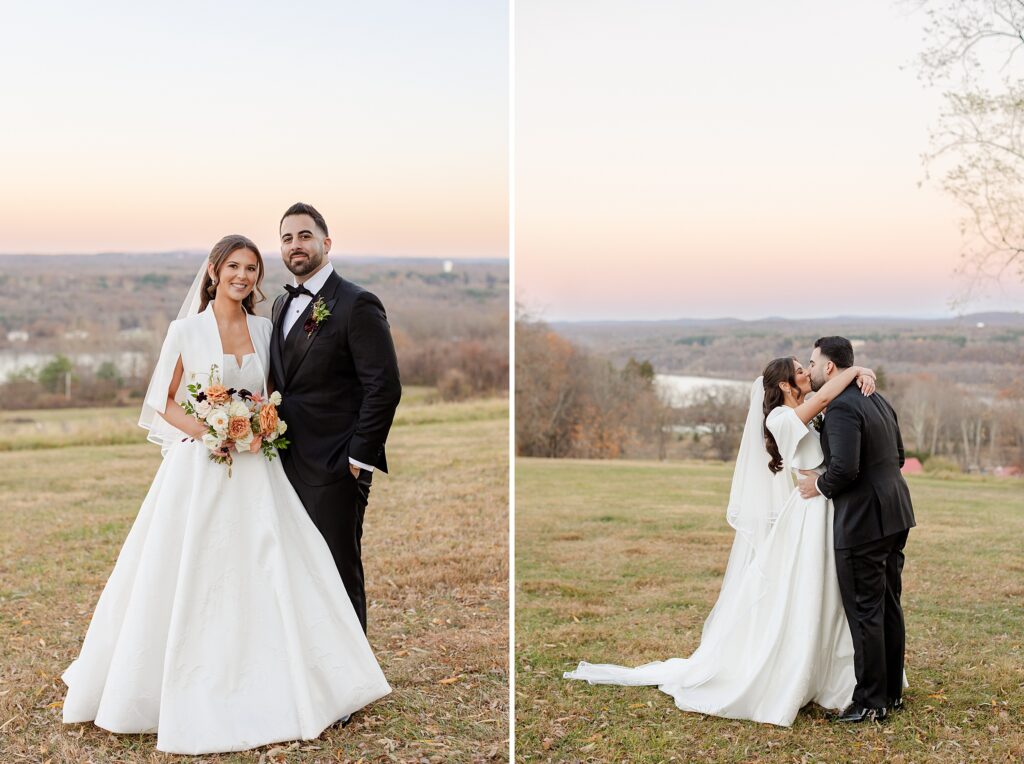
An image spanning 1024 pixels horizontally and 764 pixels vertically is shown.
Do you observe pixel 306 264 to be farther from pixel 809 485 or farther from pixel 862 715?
pixel 862 715

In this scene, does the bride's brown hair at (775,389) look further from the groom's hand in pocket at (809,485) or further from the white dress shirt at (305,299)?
the white dress shirt at (305,299)

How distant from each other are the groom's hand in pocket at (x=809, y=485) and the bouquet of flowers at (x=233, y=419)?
93.8 inches

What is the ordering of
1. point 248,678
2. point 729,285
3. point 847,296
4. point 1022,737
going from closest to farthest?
point 248,678 < point 1022,737 < point 847,296 < point 729,285

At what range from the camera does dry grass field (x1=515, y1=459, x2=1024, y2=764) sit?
181 inches

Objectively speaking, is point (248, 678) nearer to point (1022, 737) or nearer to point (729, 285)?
point (1022, 737)

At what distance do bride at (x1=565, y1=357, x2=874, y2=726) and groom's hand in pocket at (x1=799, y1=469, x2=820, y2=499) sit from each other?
0.04 metres

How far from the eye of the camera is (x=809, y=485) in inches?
192

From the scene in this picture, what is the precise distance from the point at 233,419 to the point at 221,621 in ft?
2.69

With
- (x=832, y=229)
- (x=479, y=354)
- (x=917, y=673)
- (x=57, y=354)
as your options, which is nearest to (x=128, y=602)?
(x=917, y=673)

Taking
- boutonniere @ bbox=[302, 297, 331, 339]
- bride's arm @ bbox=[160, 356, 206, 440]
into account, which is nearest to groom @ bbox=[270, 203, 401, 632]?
boutonniere @ bbox=[302, 297, 331, 339]

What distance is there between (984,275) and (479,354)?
29.7ft

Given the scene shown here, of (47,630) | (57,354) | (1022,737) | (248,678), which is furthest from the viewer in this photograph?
(57,354)

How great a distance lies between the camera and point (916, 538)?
29.5ft

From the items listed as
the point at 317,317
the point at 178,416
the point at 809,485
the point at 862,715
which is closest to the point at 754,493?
the point at 809,485
